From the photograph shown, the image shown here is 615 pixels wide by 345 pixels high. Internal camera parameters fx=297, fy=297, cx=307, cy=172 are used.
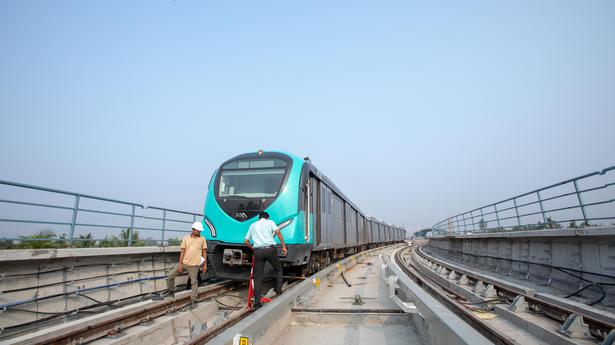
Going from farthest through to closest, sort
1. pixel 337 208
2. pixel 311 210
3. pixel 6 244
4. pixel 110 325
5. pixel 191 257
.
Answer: pixel 337 208 < pixel 311 210 < pixel 191 257 < pixel 6 244 < pixel 110 325

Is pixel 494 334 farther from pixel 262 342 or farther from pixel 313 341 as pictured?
pixel 262 342

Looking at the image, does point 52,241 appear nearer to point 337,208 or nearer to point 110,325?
point 110,325

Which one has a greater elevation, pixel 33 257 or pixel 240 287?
pixel 33 257

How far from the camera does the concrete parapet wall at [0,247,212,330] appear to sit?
14.1 ft

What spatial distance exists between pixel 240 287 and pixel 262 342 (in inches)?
165

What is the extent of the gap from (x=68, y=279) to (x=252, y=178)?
12.2 feet

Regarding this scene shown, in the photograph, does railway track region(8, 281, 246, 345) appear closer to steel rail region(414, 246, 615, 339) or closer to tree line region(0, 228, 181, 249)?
tree line region(0, 228, 181, 249)

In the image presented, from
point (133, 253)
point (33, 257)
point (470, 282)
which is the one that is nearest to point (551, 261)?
point (470, 282)

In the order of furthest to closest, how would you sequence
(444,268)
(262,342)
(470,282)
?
(444,268) < (470,282) < (262,342)

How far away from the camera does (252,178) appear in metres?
6.73

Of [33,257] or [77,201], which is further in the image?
[77,201]

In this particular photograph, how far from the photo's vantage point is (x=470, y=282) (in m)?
7.58

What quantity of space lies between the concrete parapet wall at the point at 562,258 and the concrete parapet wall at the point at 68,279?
8572 mm

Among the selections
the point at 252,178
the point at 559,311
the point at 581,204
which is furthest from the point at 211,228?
the point at 581,204
